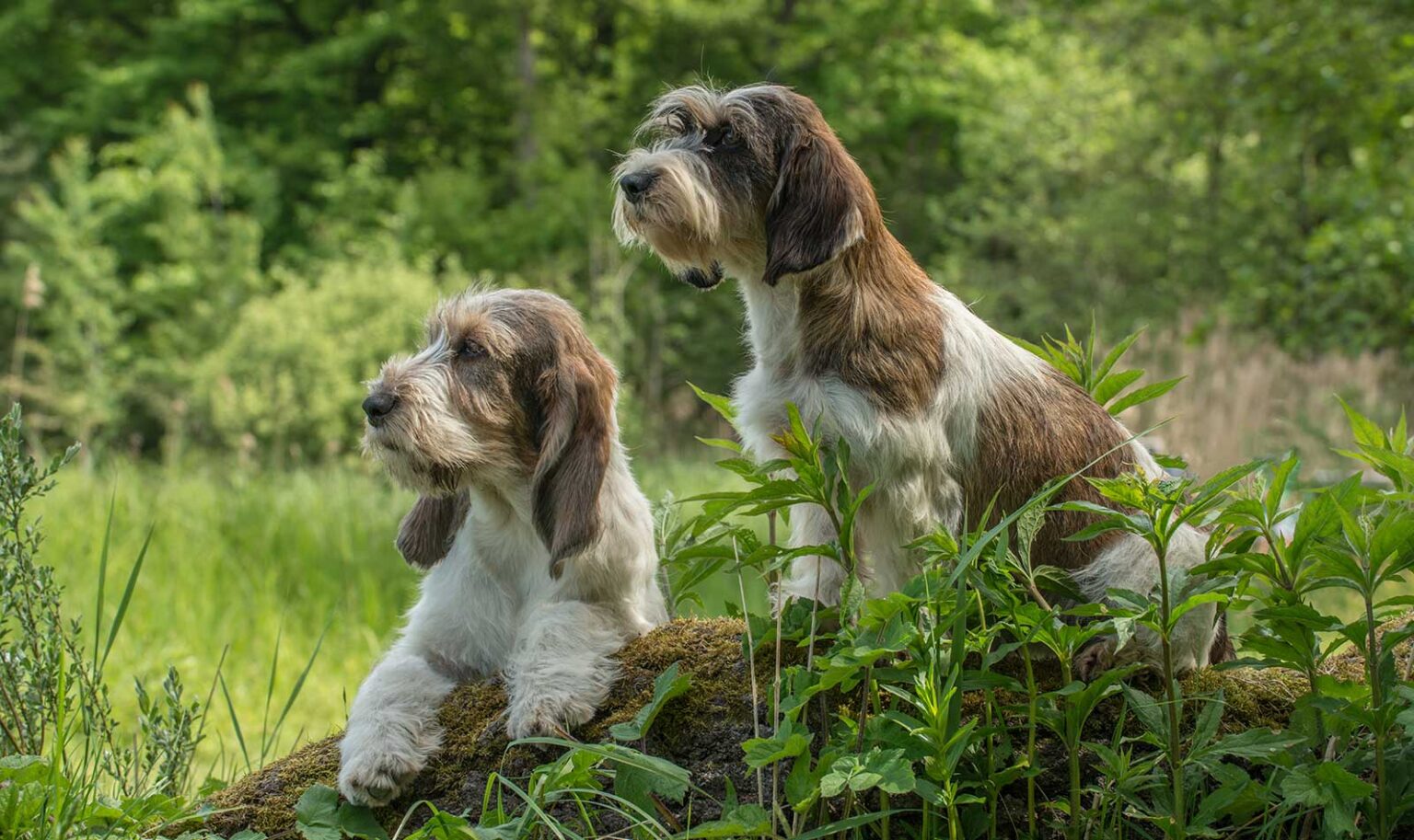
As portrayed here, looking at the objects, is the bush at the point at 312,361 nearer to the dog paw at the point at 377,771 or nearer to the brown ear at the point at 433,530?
the brown ear at the point at 433,530

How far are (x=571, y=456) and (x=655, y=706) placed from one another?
94 centimetres

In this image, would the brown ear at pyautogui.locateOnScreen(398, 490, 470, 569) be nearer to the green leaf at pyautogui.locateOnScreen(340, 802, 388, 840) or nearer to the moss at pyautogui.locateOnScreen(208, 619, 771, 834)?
the moss at pyautogui.locateOnScreen(208, 619, 771, 834)

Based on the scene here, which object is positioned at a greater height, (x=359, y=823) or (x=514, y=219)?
(x=514, y=219)

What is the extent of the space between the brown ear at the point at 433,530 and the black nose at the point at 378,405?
405 millimetres

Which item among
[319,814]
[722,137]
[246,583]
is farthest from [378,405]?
[246,583]

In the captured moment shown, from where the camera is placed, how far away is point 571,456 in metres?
4.00

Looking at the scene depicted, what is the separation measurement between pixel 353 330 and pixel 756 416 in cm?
1346

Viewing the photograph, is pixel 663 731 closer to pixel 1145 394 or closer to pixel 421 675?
pixel 421 675

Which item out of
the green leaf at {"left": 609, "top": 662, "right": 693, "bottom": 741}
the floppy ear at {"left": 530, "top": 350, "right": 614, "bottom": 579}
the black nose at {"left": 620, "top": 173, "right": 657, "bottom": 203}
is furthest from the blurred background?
the green leaf at {"left": 609, "top": 662, "right": 693, "bottom": 741}

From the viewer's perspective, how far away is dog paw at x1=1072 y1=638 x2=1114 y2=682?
3.68 m

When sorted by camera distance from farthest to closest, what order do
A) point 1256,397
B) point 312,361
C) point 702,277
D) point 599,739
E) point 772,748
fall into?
1. point 312,361
2. point 1256,397
3. point 702,277
4. point 599,739
5. point 772,748

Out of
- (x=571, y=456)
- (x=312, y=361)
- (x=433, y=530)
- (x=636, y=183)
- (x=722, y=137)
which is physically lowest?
(x=312, y=361)

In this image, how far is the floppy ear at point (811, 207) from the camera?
3777 mm

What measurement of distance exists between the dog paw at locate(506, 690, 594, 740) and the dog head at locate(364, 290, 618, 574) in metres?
0.49
